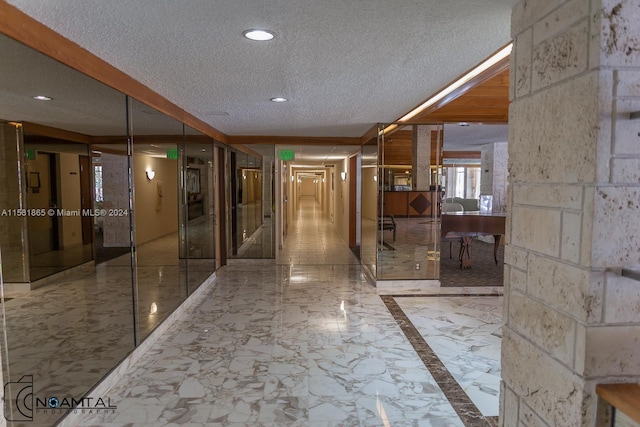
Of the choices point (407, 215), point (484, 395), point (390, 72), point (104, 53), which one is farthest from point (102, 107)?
point (407, 215)

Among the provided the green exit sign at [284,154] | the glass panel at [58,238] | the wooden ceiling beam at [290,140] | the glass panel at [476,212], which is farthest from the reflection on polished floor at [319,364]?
the green exit sign at [284,154]

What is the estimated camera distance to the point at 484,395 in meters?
2.63

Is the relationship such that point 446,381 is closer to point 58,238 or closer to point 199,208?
point 58,238

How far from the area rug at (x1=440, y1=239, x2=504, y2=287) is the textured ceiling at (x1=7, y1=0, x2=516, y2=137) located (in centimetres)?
314

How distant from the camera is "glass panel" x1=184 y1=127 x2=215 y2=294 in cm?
495

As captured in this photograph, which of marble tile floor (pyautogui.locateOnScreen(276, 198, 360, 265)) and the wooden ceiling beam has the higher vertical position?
the wooden ceiling beam

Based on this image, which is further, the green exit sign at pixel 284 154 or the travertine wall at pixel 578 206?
the green exit sign at pixel 284 154

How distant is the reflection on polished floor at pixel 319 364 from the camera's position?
2.41 metres

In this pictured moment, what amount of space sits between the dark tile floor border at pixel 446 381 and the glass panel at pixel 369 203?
5.86 ft

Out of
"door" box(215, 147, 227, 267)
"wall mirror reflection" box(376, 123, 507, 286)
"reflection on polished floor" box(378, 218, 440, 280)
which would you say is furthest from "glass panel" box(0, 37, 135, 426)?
"reflection on polished floor" box(378, 218, 440, 280)

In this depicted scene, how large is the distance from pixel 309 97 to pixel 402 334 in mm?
2434

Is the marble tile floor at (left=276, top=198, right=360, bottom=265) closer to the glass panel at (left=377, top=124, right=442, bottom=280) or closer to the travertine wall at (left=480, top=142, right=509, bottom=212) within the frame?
the glass panel at (left=377, top=124, right=442, bottom=280)

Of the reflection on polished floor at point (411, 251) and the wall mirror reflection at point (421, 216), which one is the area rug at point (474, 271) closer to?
the wall mirror reflection at point (421, 216)

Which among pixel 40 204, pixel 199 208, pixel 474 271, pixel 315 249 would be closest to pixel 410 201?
pixel 474 271
